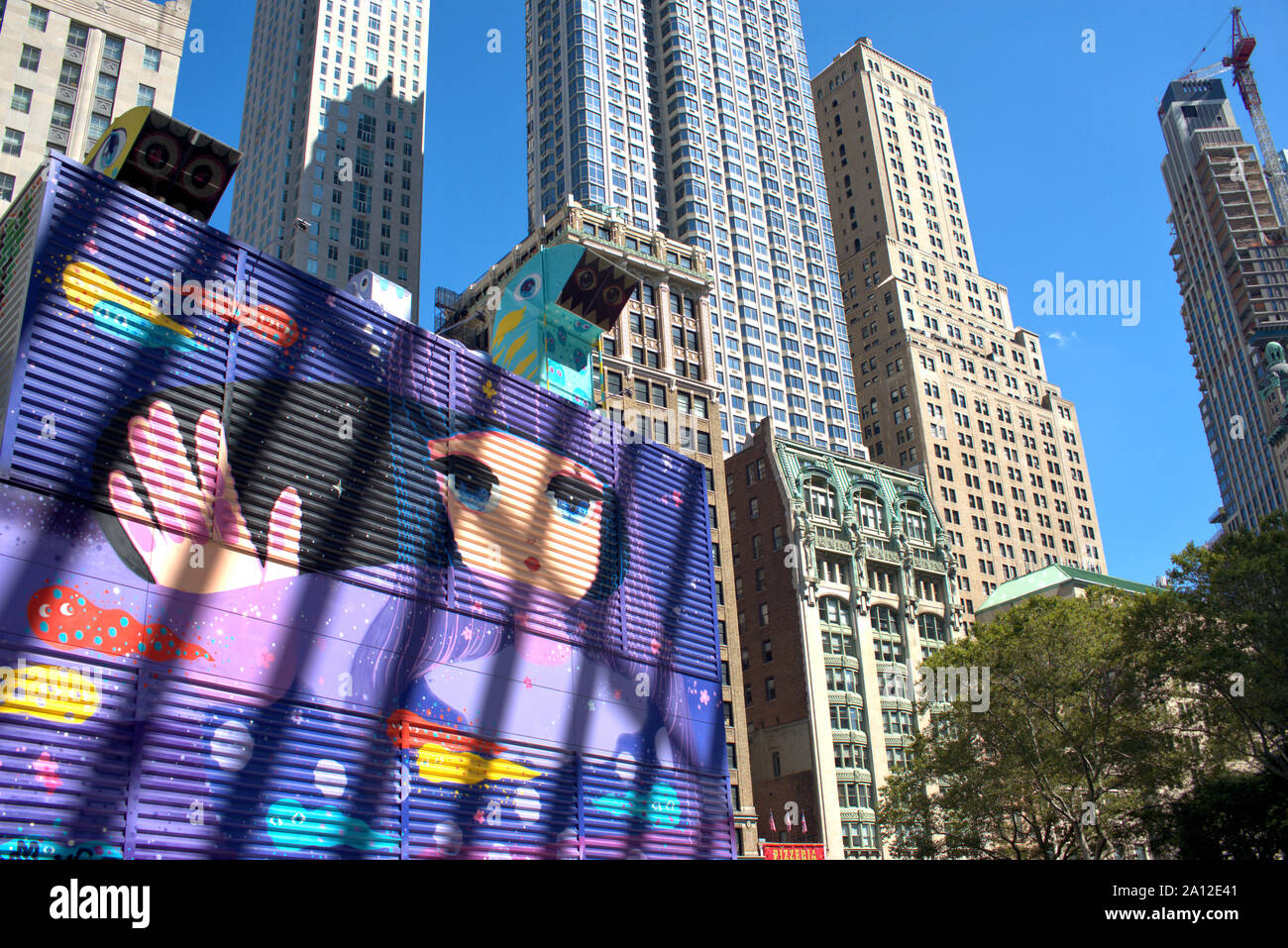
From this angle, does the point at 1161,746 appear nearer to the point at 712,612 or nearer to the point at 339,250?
the point at 712,612

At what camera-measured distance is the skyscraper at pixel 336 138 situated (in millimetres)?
130750

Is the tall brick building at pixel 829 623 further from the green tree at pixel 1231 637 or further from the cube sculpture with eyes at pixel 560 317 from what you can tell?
the cube sculpture with eyes at pixel 560 317

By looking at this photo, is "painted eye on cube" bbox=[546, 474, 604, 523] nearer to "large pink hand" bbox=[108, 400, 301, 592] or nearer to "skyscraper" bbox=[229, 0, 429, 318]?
"large pink hand" bbox=[108, 400, 301, 592]

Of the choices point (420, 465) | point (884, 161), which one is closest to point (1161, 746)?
point (420, 465)

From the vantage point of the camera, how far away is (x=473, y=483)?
79.0 ft

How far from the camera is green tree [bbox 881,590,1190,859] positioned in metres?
50.8

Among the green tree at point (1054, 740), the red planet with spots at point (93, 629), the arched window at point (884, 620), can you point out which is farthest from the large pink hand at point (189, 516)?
the arched window at point (884, 620)

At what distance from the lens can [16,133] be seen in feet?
217

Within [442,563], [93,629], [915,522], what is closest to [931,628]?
[915,522]

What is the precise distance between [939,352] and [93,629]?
14022cm

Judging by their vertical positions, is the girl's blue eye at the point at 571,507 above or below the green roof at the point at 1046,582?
below

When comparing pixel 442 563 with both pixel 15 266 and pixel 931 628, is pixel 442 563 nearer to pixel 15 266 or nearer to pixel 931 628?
pixel 15 266

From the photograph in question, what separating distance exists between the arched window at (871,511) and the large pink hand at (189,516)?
84256 millimetres

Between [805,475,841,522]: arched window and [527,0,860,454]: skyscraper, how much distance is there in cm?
2741
